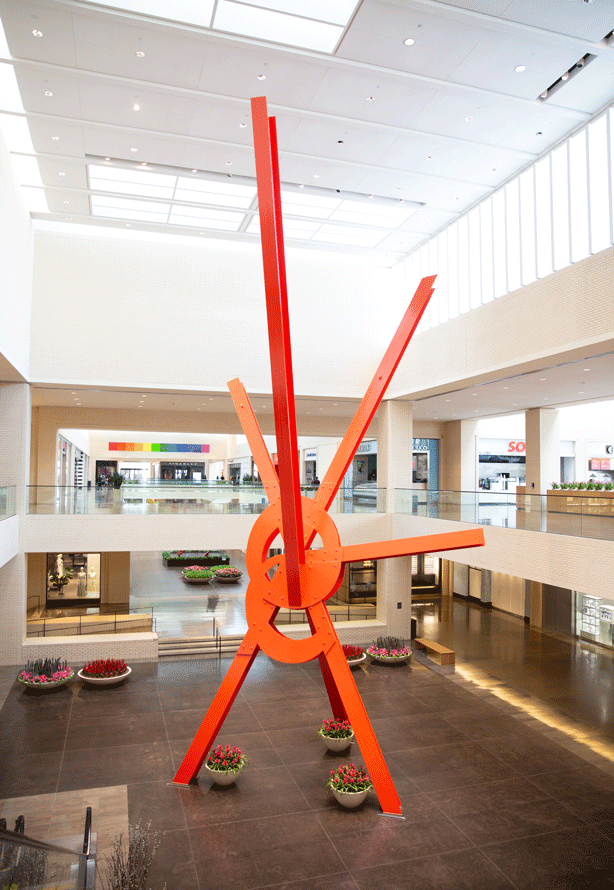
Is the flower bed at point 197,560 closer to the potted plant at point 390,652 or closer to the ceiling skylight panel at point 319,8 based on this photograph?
the potted plant at point 390,652

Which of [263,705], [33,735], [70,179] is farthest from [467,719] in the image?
[70,179]

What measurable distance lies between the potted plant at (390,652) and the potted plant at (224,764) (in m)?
8.18

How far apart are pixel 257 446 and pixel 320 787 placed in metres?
6.38

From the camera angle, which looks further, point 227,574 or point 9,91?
point 227,574

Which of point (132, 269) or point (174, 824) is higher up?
point (132, 269)

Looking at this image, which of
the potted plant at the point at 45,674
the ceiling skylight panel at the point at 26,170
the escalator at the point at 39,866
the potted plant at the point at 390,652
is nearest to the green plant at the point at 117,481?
the potted plant at the point at 45,674

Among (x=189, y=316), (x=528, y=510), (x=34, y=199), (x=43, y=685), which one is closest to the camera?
(x=528, y=510)

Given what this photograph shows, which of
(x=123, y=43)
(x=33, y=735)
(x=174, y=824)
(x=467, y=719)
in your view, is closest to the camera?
(x=174, y=824)

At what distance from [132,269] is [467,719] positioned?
1592 cm

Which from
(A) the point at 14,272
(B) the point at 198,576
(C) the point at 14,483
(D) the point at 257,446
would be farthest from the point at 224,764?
(B) the point at 198,576

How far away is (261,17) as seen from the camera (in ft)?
35.0

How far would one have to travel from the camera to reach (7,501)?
56.7 ft

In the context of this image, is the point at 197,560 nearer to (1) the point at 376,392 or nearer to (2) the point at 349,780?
(2) the point at 349,780

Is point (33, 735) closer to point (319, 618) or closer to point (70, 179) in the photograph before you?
point (319, 618)
